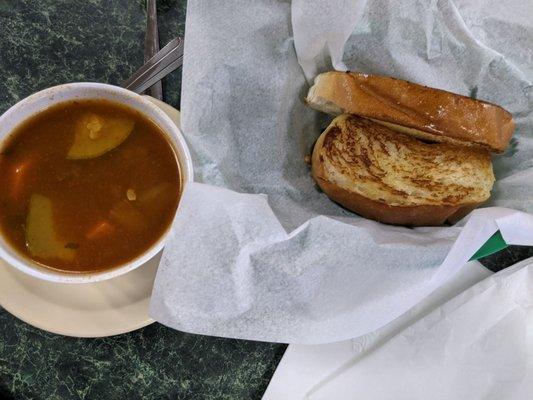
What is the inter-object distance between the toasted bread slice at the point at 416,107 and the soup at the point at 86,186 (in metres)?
0.30

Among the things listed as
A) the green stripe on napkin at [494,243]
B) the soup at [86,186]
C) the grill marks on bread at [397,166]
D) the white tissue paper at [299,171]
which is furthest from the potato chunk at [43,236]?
the green stripe on napkin at [494,243]

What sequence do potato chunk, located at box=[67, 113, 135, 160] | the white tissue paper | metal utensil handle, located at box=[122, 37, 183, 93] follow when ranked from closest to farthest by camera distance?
the white tissue paper < potato chunk, located at box=[67, 113, 135, 160] < metal utensil handle, located at box=[122, 37, 183, 93]

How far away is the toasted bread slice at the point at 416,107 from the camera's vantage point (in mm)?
1019

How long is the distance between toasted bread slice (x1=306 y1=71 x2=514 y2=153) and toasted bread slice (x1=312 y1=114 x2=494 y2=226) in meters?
0.05

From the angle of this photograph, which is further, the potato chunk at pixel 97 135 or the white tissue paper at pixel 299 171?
the potato chunk at pixel 97 135

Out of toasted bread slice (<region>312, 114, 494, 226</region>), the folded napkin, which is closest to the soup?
toasted bread slice (<region>312, 114, 494, 226</region>)

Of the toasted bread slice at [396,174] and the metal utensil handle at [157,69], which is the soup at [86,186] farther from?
the toasted bread slice at [396,174]

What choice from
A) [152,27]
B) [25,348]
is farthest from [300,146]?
[25,348]

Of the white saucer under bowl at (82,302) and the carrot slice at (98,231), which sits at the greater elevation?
the carrot slice at (98,231)

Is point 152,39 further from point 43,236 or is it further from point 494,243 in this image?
point 494,243

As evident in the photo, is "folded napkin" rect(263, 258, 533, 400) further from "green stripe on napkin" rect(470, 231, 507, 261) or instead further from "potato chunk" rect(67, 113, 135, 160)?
"potato chunk" rect(67, 113, 135, 160)

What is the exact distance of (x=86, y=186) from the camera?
104cm

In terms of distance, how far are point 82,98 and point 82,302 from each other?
342 mm

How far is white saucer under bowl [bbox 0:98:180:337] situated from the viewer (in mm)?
1058
